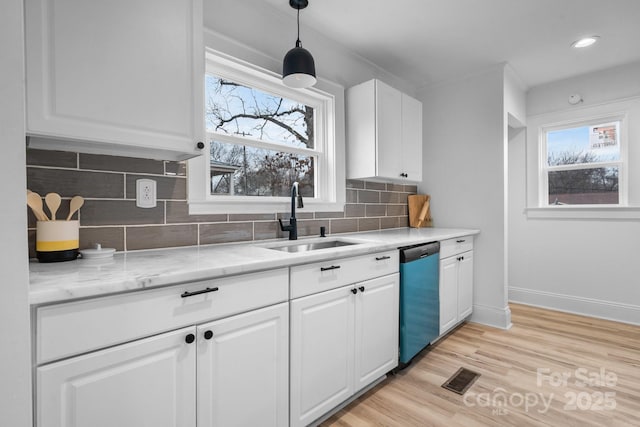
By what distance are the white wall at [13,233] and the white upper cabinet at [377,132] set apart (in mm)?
2174

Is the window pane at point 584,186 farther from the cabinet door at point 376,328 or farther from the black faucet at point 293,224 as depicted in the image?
the black faucet at point 293,224

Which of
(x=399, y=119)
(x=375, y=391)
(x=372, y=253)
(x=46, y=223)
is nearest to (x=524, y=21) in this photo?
(x=399, y=119)

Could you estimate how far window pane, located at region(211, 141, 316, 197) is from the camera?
2045 millimetres

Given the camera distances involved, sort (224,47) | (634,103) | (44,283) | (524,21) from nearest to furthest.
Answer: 1. (44,283)
2. (224,47)
3. (524,21)
4. (634,103)

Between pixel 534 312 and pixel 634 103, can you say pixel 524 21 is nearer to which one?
pixel 634 103

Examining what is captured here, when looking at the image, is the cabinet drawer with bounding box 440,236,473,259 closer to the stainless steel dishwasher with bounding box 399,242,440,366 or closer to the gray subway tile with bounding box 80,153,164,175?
the stainless steel dishwasher with bounding box 399,242,440,366

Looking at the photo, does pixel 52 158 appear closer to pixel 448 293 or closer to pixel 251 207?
pixel 251 207

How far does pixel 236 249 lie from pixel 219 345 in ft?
1.92

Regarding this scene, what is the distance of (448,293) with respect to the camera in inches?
106

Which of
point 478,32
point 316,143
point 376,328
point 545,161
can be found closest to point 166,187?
point 316,143

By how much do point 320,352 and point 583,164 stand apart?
352 cm

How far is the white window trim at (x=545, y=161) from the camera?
10.2ft

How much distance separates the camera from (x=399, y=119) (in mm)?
2826

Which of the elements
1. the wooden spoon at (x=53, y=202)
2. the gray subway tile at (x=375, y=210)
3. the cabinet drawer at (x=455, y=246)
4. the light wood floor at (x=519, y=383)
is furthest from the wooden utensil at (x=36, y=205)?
the cabinet drawer at (x=455, y=246)
